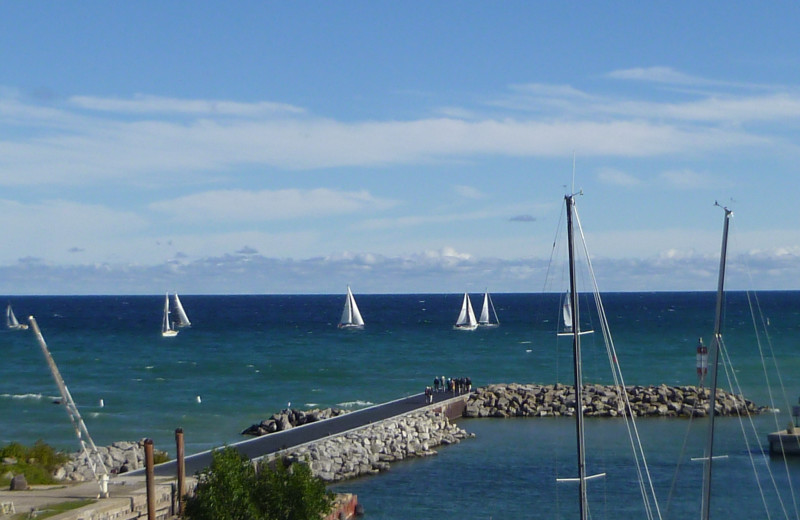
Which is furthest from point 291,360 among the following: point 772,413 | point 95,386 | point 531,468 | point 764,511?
point 764,511

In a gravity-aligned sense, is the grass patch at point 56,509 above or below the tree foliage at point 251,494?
below

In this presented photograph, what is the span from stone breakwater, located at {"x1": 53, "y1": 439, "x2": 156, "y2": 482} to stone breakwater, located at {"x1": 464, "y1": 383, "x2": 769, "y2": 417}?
2082 centimetres

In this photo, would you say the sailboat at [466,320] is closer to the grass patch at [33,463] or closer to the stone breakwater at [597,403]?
the stone breakwater at [597,403]

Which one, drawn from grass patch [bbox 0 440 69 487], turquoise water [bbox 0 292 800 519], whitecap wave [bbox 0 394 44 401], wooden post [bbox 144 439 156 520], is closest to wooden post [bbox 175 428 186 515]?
wooden post [bbox 144 439 156 520]

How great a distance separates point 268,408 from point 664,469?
94.8 ft

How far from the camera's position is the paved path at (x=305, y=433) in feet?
123

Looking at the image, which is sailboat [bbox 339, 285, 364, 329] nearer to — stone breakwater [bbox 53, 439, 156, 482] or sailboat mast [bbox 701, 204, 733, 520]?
stone breakwater [bbox 53, 439, 156, 482]

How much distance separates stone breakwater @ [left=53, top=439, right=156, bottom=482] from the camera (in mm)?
37406

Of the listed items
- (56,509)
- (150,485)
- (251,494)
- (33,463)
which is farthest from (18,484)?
(251,494)

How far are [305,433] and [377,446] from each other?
4204 mm

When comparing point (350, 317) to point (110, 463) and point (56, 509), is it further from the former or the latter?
point (56, 509)

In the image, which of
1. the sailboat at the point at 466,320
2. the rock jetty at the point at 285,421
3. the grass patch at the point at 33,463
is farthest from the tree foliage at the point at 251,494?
the sailboat at the point at 466,320

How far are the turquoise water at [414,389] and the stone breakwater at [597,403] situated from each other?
5.71 feet

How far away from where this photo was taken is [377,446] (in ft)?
143
